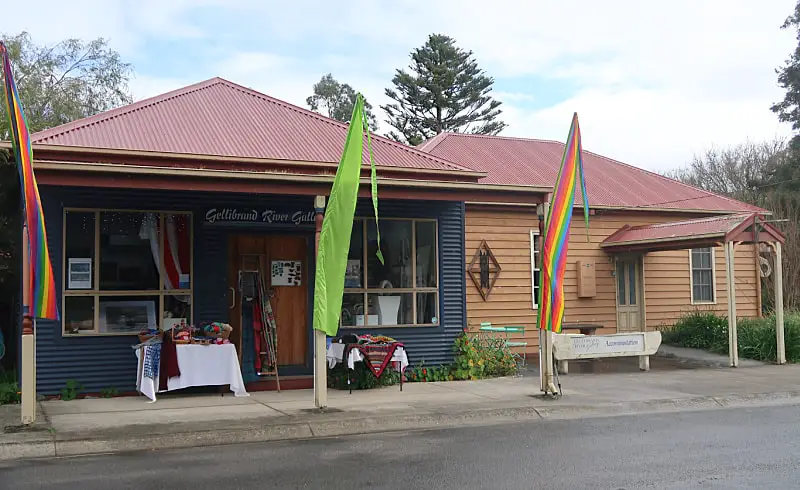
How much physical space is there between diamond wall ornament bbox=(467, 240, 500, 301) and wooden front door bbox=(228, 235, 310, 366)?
5.10 metres

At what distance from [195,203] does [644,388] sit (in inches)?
295

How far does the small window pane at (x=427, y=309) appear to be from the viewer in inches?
551

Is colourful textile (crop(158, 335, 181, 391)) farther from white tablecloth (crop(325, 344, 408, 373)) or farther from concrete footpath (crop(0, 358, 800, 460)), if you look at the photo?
white tablecloth (crop(325, 344, 408, 373))

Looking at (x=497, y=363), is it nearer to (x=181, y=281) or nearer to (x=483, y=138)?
(x=181, y=281)

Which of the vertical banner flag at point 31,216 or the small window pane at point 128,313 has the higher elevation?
the vertical banner flag at point 31,216

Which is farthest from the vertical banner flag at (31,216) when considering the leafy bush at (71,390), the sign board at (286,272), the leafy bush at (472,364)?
the leafy bush at (472,364)

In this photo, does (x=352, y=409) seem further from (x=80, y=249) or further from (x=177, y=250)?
(x=80, y=249)

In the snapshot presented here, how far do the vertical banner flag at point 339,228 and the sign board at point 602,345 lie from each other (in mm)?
5837

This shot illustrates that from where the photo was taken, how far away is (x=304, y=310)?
44.2 ft

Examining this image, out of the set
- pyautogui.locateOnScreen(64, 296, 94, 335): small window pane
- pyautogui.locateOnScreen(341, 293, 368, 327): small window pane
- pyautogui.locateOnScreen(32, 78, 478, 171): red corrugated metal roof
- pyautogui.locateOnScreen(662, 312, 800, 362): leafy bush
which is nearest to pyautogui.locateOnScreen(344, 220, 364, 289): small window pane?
pyautogui.locateOnScreen(341, 293, 368, 327): small window pane

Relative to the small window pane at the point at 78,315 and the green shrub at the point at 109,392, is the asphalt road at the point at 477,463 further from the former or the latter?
the small window pane at the point at 78,315

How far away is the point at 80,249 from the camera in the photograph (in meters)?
11.8

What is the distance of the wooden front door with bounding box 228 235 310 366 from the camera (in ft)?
42.7

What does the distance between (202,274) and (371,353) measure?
2837 millimetres
